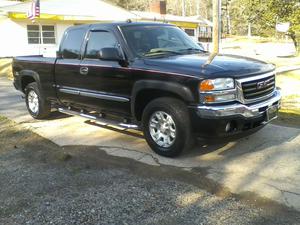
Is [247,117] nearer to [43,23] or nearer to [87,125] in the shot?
[87,125]

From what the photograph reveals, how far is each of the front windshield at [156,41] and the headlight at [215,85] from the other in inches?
50.3

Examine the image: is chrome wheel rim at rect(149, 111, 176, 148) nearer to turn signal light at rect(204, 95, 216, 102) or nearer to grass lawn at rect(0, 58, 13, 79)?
turn signal light at rect(204, 95, 216, 102)

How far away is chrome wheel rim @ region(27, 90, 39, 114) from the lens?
27.7 ft

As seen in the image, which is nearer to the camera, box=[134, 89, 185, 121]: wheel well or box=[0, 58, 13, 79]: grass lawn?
box=[134, 89, 185, 121]: wheel well

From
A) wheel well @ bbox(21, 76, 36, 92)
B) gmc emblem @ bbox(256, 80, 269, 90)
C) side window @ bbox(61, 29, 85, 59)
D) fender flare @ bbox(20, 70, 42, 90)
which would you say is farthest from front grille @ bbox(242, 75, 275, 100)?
wheel well @ bbox(21, 76, 36, 92)

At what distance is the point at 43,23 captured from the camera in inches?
1177

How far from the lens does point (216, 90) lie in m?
5.06

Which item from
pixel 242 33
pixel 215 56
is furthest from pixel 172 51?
pixel 242 33

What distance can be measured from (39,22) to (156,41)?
82.7ft

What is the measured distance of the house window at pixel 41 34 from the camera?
1156 inches

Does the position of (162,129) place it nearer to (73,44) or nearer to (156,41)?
(156,41)

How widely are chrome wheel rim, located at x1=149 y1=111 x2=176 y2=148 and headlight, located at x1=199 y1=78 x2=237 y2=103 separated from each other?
24.9 inches

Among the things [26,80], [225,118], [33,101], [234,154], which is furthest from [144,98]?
[26,80]

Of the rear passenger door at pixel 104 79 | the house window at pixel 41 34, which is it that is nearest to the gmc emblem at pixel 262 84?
the rear passenger door at pixel 104 79
